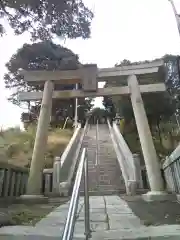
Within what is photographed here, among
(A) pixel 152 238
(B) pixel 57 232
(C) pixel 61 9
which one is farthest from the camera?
(C) pixel 61 9

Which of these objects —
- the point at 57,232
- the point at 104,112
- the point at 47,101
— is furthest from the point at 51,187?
the point at 104,112

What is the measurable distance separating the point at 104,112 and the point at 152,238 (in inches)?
1032

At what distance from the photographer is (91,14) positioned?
274 inches

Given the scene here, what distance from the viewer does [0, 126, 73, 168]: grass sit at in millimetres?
13923

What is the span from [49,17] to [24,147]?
10.7 meters

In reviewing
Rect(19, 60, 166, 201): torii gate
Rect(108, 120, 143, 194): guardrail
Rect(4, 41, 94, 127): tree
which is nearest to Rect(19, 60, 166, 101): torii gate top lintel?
Rect(19, 60, 166, 201): torii gate

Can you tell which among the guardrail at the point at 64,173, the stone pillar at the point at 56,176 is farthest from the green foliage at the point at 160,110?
the stone pillar at the point at 56,176

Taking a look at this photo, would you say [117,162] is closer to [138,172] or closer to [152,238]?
[138,172]

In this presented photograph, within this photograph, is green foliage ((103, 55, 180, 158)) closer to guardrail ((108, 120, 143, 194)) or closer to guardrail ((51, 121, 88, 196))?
guardrail ((108, 120, 143, 194))

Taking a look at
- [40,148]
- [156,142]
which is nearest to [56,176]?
[40,148]

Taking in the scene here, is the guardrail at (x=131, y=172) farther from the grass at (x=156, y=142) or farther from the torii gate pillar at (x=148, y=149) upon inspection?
the grass at (x=156, y=142)

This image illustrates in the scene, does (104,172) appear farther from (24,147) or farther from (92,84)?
(24,147)

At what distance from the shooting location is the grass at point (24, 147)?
13923 mm

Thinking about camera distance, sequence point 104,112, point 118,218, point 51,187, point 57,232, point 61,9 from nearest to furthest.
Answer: point 57,232
point 118,218
point 61,9
point 51,187
point 104,112
